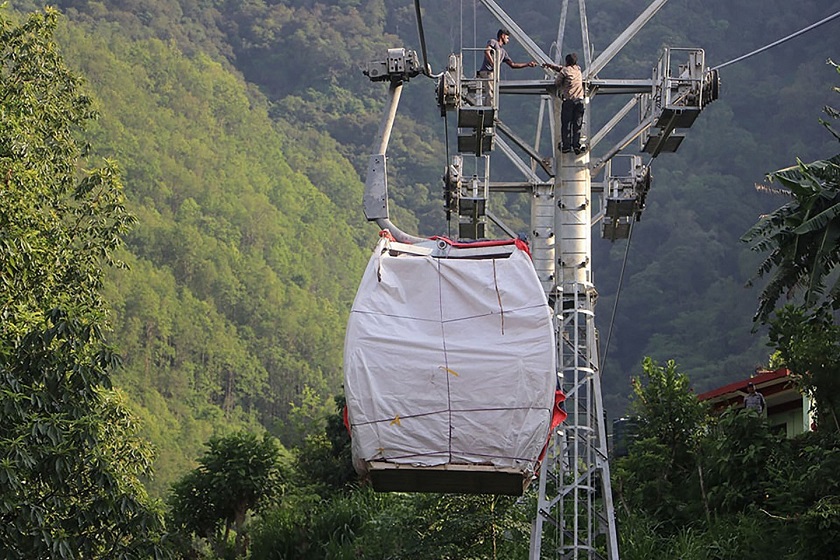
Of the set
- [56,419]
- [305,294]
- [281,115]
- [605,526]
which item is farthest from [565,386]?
[281,115]

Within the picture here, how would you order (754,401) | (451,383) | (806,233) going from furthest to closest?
(754,401)
(806,233)
(451,383)

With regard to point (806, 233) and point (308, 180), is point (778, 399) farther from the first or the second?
point (308, 180)

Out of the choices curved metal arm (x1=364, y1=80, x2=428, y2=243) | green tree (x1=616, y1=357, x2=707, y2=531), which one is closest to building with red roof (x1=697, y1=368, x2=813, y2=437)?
green tree (x1=616, y1=357, x2=707, y2=531)

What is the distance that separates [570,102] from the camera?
51.2 feet

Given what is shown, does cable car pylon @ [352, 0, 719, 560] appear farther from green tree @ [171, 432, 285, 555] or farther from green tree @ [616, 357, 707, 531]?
green tree @ [171, 432, 285, 555]

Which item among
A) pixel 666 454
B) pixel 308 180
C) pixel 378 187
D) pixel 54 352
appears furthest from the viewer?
pixel 308 180

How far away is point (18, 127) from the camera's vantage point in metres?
20.7

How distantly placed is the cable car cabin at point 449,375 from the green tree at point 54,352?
5949 mm

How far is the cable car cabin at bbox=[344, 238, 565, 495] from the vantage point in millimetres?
9047

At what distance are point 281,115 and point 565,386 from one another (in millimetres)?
85289

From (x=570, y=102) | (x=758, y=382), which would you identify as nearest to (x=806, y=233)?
(x=570, y=102)

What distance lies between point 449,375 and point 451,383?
0.16 feet

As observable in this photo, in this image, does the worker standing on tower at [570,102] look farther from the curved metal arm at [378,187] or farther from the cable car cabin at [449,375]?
the cable car cabin at [449,375]

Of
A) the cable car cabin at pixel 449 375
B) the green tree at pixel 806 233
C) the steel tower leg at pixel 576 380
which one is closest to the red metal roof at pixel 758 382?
the green tree at pixel 806 233
